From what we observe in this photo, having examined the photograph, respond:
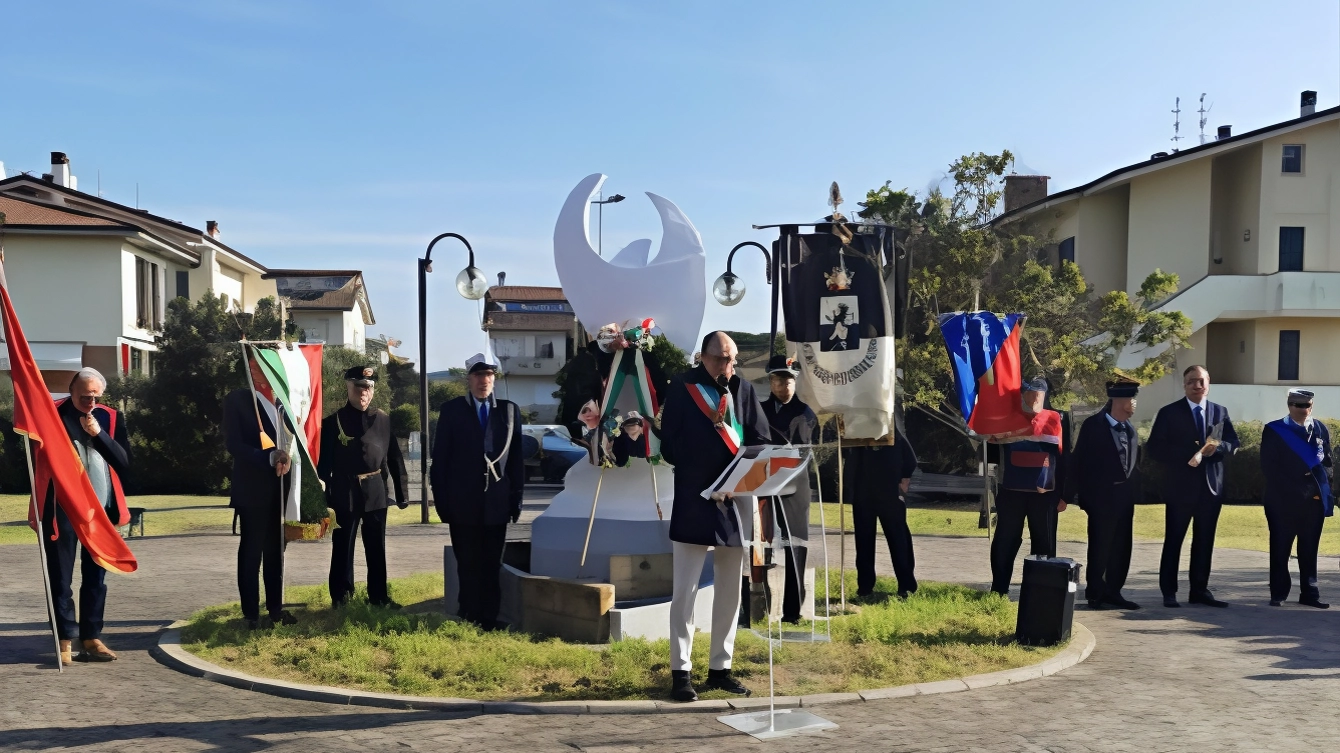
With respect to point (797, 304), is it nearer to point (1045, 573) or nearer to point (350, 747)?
point (1045, 573)

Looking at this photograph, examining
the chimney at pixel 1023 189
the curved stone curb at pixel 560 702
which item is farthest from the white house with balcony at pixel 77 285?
the curved stone curb at pixel 560 702

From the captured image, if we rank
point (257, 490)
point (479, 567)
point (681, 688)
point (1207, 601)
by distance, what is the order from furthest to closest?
point (1207, 601) → point (479, 567) → point (257, 490) → point (681, 688)

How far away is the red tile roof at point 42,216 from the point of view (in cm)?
3328

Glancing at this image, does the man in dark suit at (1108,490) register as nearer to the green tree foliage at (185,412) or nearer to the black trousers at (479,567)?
the black trousers at (479,567)

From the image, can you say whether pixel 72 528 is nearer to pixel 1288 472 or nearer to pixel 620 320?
pixel 620 320

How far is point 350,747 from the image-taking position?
19.8ft

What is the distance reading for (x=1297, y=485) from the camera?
11234mm

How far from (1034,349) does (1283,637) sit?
39.1 feet

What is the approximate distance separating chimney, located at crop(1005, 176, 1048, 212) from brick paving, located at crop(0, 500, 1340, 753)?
29325mm

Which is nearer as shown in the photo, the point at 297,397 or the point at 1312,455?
the point at 297,397

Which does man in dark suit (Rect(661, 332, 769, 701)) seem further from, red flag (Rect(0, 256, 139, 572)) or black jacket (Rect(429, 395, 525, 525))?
red flag (Rect(0, 256, 139, 572))

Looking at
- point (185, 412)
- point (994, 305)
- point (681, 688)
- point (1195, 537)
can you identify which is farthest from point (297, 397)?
point (185, 412)

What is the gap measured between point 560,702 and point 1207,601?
6.95m

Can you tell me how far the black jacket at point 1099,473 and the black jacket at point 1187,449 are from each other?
1.39 feet
